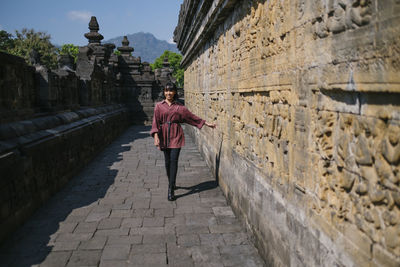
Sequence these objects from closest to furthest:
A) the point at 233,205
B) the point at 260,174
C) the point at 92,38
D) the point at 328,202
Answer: the point at 328,202, the point at 260,174, the point at 233,205, the point at 92,38

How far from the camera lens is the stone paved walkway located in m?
3.23

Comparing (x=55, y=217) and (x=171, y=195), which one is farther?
(x=171, y=195)

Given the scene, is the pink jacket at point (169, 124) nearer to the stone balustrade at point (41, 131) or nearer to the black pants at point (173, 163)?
the black pants at point (173, 163)

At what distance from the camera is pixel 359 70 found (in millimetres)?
1576

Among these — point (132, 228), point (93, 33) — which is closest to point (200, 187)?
point (132, 228)

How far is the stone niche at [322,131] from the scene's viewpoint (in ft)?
4.72

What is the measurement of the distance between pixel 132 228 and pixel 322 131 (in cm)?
282

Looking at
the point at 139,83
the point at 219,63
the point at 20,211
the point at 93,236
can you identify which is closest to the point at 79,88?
the point at 219,63

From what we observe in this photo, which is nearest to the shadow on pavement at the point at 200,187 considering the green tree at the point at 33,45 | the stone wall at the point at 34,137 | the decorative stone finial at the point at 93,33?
the stone wall at the point at 34,137

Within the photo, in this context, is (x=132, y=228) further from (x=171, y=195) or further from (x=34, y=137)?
(x=34, y=137)

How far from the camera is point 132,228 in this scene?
156 inches

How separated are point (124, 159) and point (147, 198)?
3331 millimetres

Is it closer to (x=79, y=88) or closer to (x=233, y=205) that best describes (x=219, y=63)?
(x=233, y=205)

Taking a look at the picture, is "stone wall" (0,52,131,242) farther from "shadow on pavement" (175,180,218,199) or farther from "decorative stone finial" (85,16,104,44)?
"decorative stone finial" (85,16,104,44)
